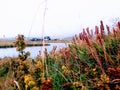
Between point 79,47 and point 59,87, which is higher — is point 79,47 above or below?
above

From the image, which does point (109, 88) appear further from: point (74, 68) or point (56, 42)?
point (56, 42)

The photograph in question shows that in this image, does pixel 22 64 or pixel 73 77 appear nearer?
pixel 22 64

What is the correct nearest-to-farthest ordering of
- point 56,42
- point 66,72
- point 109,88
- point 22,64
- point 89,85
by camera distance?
point 22,64 < point 109,88 < point 89,85 < point 66,72 < point 56,42

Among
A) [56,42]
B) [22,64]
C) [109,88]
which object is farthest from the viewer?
[56,42]

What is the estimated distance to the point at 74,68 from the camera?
508cm

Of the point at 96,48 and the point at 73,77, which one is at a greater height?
the point at 96,48

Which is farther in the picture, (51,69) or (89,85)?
(51,69)

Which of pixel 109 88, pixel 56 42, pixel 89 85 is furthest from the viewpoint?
pixel 56 42

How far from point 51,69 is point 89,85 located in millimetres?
1193

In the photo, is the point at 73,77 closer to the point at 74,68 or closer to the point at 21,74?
the point at 74,68

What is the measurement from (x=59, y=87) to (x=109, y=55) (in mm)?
732

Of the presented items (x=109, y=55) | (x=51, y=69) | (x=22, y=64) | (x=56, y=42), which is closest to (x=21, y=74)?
(x=22, y=64)

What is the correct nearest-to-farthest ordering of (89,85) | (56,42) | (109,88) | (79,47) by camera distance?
(109,88), (89,85), (79,47), (56,42)

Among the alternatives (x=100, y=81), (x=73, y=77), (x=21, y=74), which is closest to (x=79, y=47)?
(x=73, y=77)
